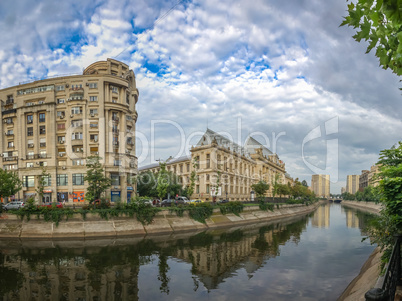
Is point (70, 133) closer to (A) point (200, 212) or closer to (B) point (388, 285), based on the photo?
(A) point (200, 212)

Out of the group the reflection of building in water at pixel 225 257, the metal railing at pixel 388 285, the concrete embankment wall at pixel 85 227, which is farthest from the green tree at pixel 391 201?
the concrete embankment wall at pixel 85 227

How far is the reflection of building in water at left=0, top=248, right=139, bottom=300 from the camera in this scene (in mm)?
15344

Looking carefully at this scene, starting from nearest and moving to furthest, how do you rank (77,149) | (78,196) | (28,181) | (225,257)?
(225,257), (78,196), (77,149), (28,181)

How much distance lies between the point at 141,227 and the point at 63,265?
50.8 feet

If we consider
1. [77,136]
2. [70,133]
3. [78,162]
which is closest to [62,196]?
[78,162]

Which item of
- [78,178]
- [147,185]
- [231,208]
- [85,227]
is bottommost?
[231,208]

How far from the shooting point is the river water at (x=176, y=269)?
1602 centimetres

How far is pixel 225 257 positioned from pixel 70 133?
159 feet

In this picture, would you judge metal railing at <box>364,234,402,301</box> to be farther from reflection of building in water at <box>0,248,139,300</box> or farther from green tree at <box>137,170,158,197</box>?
green tree at <box>137,170,158,197</box>

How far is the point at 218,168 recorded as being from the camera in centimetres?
8075

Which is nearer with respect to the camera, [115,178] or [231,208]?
[231,208]

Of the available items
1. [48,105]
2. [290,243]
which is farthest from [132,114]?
[290,243]

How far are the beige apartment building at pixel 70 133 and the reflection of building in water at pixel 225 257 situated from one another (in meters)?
36.7

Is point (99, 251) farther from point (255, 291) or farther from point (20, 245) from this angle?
point (255, 291)
